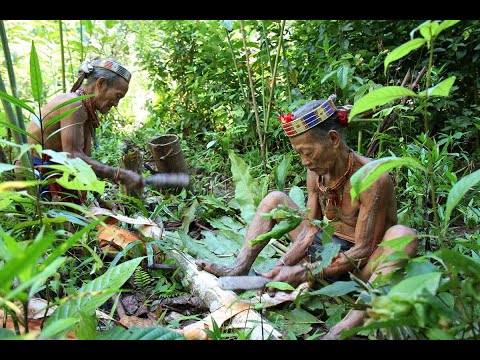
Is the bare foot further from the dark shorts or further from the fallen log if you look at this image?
the dark shorts

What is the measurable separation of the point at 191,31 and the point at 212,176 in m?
2.18

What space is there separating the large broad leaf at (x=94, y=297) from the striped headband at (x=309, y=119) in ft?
4.40

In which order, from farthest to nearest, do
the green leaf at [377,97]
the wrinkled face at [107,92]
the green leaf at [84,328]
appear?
1. the wrinkled face at [107,92]
2. the green leaf at [84,328]
3. the green leaf at [377,97]

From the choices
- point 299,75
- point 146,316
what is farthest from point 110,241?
point 299,75

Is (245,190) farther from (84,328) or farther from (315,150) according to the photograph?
(84,328)

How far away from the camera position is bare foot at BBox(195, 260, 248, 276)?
9.94ft

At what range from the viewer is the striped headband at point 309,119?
275 cm

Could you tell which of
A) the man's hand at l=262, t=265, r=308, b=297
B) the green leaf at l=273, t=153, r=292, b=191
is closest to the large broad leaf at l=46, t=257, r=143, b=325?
the man's hand at l=262, t=265, r=308, b=297

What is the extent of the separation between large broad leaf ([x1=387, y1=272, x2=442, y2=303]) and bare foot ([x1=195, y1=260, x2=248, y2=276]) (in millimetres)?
2039

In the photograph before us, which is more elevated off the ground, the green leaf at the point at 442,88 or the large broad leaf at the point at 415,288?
the green leaf at the point at 442,88

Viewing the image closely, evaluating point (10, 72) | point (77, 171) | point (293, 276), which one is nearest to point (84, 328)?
point (77, 171)

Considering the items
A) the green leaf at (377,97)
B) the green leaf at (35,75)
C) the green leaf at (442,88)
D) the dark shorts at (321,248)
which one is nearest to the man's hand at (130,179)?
the dark shorts at (321,248)

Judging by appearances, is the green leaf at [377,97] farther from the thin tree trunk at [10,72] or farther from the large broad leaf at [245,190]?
the large broad leaf at [245,190]

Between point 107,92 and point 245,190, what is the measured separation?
131cm
